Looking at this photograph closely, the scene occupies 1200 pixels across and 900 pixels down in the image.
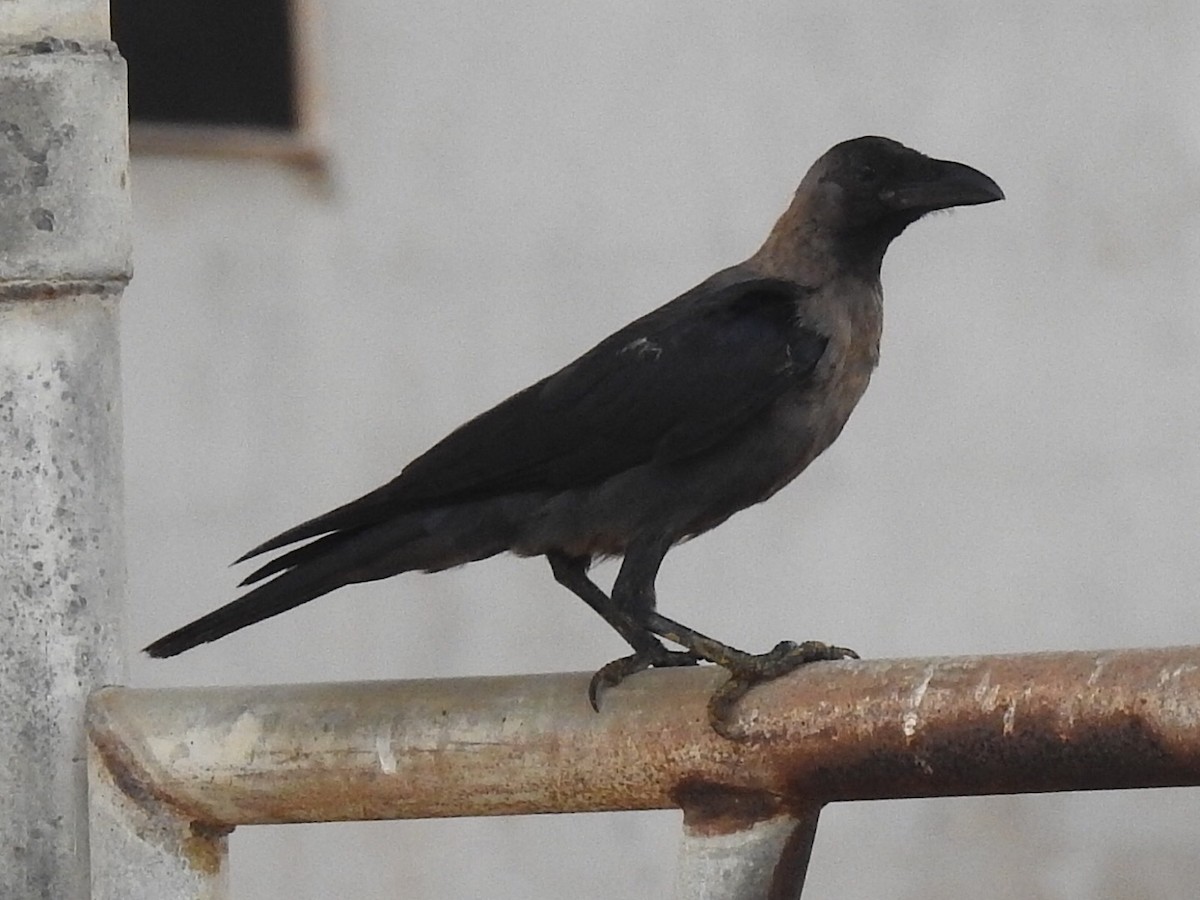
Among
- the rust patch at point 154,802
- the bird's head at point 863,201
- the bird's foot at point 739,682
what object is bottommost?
the rust patch at point 154,802

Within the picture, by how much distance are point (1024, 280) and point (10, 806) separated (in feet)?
11.9

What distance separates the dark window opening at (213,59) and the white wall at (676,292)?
0.44ft

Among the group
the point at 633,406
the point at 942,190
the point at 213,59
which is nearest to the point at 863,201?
the point at 942,190

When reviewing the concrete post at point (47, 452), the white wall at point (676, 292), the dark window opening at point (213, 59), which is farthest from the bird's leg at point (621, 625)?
the dark window opening at point (213, 59)

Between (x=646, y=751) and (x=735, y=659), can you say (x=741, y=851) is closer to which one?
(x=646, y=751)

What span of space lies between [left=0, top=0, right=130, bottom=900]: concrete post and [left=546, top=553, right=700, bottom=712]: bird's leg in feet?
1.79

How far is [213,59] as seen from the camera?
5730 millimetres

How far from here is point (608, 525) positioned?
3225 mm

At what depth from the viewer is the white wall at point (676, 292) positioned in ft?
18.6

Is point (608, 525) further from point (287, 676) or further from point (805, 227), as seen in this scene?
point (287, 676)

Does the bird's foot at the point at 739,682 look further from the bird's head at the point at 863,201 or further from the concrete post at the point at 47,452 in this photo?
the bird's head at the point at 863,201

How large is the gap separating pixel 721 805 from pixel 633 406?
1.00 meters

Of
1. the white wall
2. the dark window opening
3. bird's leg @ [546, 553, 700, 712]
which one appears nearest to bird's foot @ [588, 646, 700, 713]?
bird's leg @ [546, 553, 700, 712]

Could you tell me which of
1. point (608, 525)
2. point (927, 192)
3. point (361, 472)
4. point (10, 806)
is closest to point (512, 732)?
point (10, 806)
